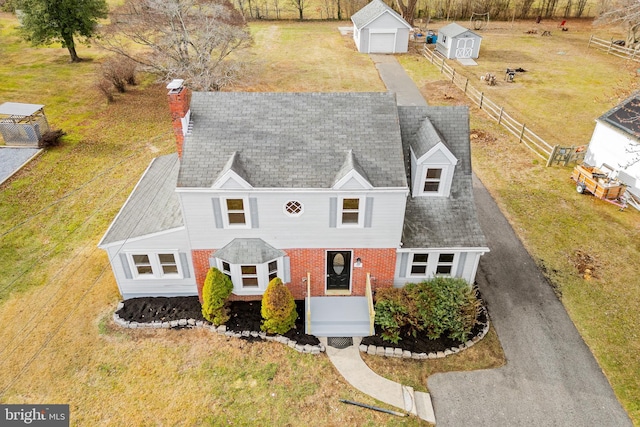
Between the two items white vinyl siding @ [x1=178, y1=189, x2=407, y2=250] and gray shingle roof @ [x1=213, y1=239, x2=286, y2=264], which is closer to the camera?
white vinyl siding @ [x1=178, y1=189, x2=407, y2=250]

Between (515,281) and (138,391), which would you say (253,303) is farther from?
(515,281)

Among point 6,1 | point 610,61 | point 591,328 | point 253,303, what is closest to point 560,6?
point 610,61

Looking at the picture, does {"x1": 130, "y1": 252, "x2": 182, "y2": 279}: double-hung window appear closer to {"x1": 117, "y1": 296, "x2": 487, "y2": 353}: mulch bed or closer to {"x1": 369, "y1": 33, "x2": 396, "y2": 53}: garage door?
{"x1": 117, "y1": 296, "x2": 487, "y2": 353}: mulch bed

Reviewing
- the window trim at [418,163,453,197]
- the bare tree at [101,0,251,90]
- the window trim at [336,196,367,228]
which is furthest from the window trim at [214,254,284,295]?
the bare tree at [101,0,251,90]

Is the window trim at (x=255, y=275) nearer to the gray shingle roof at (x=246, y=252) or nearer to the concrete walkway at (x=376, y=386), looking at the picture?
the gray shingle roof at (x=246, y=252)

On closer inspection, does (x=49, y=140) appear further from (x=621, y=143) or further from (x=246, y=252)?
(x=621, y=143)

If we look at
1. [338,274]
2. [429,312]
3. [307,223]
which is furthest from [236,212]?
[429,312]
